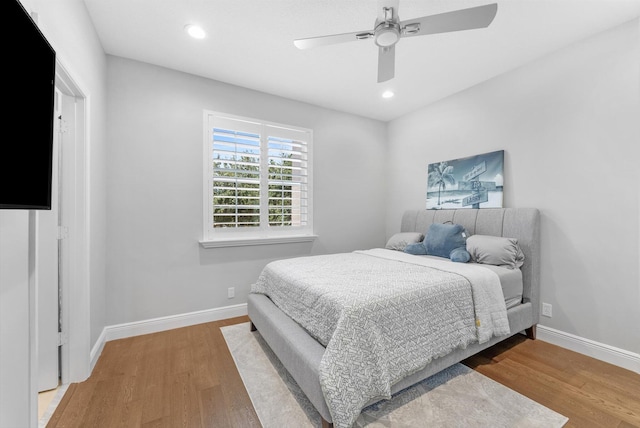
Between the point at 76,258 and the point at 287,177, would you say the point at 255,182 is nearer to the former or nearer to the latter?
the point at 287,177

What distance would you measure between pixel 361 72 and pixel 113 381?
Answer: 3585 millimetres

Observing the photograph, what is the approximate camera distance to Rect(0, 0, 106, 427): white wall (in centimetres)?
103

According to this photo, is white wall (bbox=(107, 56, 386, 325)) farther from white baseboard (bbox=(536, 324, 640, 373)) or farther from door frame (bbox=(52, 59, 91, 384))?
white baseboard (bbox=(536, 324, 640, 373))

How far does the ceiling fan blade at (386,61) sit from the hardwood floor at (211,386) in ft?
8.07

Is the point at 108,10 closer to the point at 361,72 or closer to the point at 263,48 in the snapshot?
the point at 263,48

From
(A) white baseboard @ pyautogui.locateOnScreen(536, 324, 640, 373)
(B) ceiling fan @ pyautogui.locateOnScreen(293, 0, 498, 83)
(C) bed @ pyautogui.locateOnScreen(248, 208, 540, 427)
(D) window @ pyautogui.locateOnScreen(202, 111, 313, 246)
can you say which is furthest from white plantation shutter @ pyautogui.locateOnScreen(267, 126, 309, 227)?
(A) white baseboard @ pyautogui.locateOnScreen(536, 324, 640, 373)

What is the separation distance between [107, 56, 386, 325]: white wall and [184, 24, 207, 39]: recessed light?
0.76m

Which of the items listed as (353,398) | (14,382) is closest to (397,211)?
(353,398)

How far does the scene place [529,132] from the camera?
281 centimetres

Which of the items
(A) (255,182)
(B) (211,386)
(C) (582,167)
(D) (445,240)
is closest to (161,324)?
(B) (211,386)

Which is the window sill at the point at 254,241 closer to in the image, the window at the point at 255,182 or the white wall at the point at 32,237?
the window at the point at 255,182

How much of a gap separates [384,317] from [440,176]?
2.59m

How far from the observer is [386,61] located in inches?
78.0

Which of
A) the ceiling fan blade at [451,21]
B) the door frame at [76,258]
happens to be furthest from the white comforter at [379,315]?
the ceiling fan blade at [451,21]
